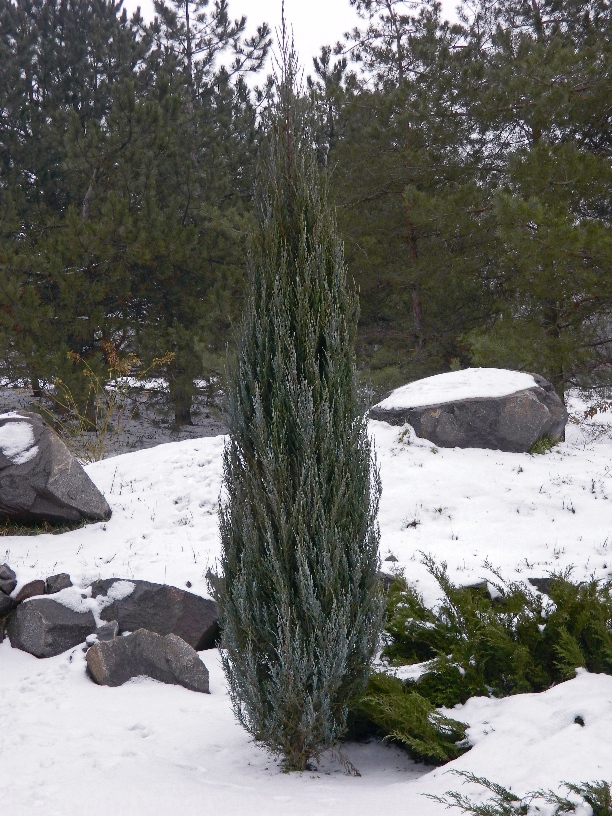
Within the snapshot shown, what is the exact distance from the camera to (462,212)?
12.0 metres

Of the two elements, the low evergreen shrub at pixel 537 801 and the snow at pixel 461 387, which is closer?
the low evergreen shrub at pixel 537 801

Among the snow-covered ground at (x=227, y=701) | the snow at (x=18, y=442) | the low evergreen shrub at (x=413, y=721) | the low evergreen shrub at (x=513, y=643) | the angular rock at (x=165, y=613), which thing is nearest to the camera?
the snow-covered ground at (x=227, y=701)

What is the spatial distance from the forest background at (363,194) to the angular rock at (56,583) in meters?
6.61

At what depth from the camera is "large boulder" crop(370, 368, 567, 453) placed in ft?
29.4

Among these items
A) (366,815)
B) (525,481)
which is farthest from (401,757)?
(525,481)

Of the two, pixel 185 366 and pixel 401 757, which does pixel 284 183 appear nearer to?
pixel 401 757

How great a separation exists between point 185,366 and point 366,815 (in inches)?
451

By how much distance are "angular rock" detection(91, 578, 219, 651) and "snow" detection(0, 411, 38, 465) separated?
91.2 inches

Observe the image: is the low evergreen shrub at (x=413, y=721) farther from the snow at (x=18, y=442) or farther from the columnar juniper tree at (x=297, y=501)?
the snow at (x=18, y=442)

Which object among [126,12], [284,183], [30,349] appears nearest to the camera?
[284,183]

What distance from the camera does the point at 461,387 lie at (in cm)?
943

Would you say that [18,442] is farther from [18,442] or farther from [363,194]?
[363,194]

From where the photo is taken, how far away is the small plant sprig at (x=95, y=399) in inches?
446

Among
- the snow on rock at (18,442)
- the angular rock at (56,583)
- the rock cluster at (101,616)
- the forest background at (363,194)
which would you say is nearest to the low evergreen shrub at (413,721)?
the rock cluster at (101,616)
